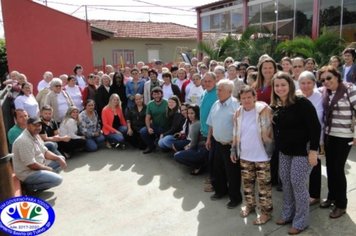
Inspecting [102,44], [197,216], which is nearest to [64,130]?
[197,216]

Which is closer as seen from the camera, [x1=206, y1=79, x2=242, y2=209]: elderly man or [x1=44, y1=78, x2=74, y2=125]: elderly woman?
[x1=206, y1=79, x2=242, y2=209]: elderly man

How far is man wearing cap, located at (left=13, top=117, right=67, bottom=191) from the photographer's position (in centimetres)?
463

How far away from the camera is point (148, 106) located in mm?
6918

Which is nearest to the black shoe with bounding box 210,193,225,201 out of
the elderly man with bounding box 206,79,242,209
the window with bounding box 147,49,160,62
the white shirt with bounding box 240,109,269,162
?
the elderly man with bounding box 206,79,242,209

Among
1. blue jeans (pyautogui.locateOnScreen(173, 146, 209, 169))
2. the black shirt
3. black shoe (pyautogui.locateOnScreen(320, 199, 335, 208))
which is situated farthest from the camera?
blue jeans (pyautogui.locateOnScreen(173, 146, 209, 169))

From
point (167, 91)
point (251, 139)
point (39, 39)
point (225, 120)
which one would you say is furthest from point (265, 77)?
point (39, 39)

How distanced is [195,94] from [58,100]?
120 inches

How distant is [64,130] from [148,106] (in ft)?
6.00

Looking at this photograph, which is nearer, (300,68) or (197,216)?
(197,216)

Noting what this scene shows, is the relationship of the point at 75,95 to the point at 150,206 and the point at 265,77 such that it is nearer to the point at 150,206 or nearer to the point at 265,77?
the point at 150,206

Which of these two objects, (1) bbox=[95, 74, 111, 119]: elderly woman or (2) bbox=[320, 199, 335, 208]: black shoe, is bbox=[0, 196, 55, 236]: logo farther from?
(1) bbox=[95, 74, 111, 119]: elderly woman

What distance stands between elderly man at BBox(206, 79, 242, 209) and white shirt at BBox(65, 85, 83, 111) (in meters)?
4.36

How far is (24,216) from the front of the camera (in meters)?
2.56

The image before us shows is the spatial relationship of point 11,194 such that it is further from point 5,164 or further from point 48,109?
point 48,109
